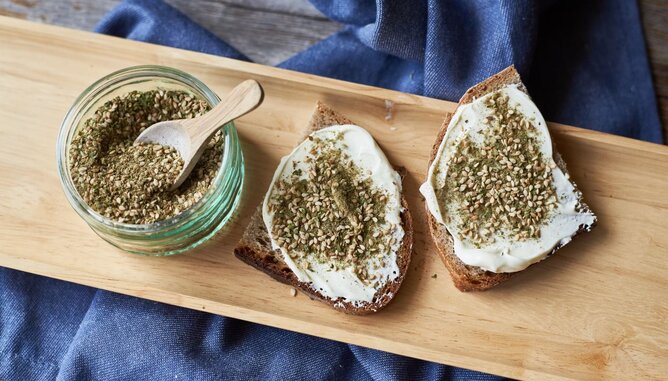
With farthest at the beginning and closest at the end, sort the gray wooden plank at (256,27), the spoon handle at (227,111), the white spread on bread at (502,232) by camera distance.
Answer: the gray wooden plank at (256,27) < the white spread on bread at (502,232) < the spoon handle at (227,111)

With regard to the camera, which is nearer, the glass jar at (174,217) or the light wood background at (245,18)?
the glass jar at (174,217)

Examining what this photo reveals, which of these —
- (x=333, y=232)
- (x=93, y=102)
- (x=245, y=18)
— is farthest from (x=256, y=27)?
(x=333, y=232)

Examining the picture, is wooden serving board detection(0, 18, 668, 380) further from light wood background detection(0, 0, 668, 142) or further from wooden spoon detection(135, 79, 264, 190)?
light wood background detection(0, 0, 668, 142)

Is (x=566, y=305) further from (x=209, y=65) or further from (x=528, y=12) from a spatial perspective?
(x=209, y=65)

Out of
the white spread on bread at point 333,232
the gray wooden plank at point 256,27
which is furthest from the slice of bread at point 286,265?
the gray wooden plank at point 256,27

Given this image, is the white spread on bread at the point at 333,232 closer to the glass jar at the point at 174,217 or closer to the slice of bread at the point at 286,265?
the slice of bread at the point at 286,265

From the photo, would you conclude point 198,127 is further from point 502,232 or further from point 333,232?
point 502,232

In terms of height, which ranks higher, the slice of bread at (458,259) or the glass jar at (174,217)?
the glass jar at (174,217)
